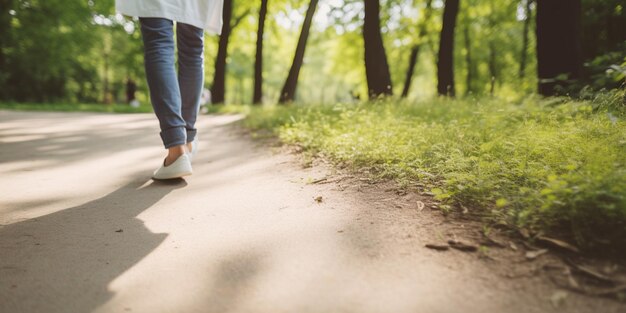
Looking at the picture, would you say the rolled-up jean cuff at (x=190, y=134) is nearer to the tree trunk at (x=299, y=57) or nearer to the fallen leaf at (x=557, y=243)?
the fallen leaf at (x=557, y=243)

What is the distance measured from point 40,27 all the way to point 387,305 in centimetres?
2923

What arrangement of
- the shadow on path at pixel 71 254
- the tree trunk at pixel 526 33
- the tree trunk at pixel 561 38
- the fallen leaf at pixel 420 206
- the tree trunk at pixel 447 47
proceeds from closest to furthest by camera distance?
1. the shadow on path at pixel 71 254
2. the fallen leaf at pixel 420 206
3. the tree trunk at pixel 561 38
4. the tree trunk at pixel 447 47
5. the tree trunk at pixel 526 33

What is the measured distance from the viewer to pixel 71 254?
160cm

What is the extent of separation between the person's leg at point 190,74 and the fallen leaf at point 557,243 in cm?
257

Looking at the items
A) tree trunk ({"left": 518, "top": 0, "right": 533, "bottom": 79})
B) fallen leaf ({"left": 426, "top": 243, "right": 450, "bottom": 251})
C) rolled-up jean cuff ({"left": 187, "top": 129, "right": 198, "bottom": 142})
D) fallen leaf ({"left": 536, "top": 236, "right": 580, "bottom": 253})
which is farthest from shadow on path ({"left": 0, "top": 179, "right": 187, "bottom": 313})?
tree trunk ({"left": 518, "top": 0, "right": 533, "bottom": 79})

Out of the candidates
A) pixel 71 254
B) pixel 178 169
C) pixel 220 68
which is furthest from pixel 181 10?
pixel 220 68

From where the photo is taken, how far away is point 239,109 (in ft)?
37.8

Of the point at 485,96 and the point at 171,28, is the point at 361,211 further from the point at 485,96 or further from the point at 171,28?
the point at 485,96

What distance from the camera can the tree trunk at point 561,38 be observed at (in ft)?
18.4

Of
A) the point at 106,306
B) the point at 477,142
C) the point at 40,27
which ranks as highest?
the point at 40,27

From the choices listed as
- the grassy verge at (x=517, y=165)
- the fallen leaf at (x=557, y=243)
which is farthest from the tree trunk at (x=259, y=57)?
the fallen leaf at (x=557, y=243)

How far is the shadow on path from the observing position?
1273 mm

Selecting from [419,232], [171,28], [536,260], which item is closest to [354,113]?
[171,28]

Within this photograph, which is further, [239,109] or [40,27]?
[40,27]
